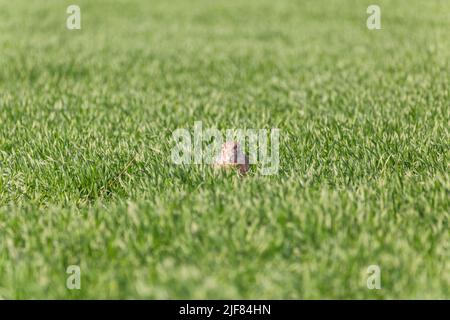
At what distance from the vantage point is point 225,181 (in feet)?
13.3

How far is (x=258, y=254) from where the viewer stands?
3.30 meters

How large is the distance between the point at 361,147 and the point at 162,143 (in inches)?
65.1

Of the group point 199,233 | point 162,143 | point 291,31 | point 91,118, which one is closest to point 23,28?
point 291,31

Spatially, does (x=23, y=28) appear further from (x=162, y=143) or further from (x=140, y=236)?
(x=140, y=236)

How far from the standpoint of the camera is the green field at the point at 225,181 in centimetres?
313

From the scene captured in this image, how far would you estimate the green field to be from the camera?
313 cm

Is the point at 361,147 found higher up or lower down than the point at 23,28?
lower down

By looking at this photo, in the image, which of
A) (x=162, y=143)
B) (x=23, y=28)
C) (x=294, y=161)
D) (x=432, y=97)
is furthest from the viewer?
(x=23, y=28)

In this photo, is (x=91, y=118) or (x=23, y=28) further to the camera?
(x=23, y=28)

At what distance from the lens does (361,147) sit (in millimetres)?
4891

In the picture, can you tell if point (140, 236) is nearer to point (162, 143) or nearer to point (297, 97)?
point (162, 143)
